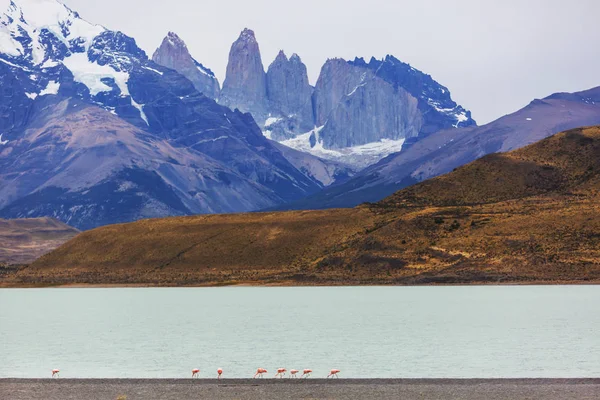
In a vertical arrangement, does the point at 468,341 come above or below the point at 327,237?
below

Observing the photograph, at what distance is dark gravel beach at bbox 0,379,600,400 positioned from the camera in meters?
44.6

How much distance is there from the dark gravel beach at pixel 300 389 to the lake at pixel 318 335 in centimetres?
322

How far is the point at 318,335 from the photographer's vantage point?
7631 centimetres

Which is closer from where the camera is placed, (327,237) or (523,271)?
(523,271)

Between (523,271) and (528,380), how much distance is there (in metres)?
111

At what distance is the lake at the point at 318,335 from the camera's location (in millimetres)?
56656

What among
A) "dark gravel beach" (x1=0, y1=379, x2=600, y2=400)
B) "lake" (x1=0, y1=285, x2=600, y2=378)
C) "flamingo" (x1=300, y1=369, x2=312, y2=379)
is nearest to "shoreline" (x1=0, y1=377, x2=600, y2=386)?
"dark gravel beach" (x1=0, y1=379, x2=600, y2=400)

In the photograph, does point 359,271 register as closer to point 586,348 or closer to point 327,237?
point 327,237

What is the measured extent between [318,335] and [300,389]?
1149 inches

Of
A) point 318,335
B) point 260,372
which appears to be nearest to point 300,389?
point 260,372

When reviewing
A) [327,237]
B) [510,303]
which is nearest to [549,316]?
[510,303]

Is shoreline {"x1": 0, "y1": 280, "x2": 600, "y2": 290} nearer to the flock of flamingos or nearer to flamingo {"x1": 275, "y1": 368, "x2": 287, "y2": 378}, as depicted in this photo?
the flock of flamingos

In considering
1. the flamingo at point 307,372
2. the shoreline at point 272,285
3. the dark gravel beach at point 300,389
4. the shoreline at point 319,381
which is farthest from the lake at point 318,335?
the shoreline at point 272,285

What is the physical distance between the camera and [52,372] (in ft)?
179
